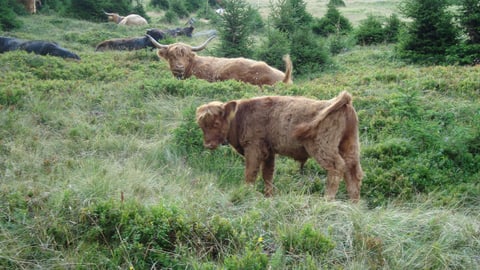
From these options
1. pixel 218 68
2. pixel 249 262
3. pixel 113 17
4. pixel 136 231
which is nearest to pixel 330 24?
pixel 218 68

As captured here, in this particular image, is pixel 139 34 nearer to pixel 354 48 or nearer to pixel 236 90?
pixel 354 48

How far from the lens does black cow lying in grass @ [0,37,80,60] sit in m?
14.3

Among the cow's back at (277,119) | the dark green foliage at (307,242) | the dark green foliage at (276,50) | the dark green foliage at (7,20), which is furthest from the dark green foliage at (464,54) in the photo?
the dark green foliage at (7,20)

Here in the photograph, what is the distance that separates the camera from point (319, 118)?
222 inches

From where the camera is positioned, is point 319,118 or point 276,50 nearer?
point 319,118

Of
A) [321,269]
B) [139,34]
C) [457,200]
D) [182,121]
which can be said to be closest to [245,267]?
[321,269]

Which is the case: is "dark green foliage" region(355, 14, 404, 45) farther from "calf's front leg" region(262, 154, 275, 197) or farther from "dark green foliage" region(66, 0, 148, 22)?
"dark green foliage" region(66, 0, 148, 22)

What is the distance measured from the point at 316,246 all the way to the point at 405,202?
2.08m

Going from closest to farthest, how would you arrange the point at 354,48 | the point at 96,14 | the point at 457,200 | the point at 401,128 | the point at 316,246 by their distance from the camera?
the point at 316,246 < the point at 457,200 < the point at 401,128 < the point at 354,48 < the point at 96,14

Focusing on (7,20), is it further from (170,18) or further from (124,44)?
(170,18)

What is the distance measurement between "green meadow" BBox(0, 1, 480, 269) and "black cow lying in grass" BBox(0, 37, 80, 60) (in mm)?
2965

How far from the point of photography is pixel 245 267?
12.8ft

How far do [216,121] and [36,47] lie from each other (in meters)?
10.4

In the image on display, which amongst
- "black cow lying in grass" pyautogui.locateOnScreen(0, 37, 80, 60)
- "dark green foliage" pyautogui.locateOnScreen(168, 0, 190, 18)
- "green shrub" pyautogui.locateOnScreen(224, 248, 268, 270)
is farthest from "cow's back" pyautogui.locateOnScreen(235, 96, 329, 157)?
"dark green foliage" pyautogui.locateOnScreen(168, 0, 190, 18)
